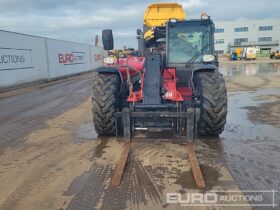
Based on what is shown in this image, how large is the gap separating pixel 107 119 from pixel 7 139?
100 inches

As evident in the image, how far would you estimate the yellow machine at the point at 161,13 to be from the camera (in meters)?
12.1

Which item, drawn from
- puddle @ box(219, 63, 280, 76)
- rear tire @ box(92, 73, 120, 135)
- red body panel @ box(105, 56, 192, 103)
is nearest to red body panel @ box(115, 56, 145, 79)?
red body panel @ box(105, 56, 192, 103)

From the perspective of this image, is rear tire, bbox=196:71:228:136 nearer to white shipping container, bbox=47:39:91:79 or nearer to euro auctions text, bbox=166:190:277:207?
euro auctions text, bbox=166:190:277:207

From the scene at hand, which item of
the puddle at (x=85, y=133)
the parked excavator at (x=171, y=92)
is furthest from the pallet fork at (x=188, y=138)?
the puddle at (x=85, y=133)

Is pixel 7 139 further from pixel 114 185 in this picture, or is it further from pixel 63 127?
pixel 114 185

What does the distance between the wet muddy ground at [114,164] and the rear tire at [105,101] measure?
14.2 inches

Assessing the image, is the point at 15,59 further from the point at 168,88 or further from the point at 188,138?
the point at 188,138

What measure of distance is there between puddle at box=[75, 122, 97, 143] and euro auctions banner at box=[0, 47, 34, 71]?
37.1 feet

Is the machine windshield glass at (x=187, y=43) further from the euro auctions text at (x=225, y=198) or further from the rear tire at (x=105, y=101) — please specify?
the euro auctions text at (x=225, y=198)

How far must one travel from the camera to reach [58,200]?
429cm

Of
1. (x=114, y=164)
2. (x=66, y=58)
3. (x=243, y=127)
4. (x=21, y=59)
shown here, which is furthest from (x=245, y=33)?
(x=114, y=164)

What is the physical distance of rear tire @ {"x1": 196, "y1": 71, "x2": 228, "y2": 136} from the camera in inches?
254

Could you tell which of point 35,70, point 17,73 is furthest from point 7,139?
point 35,70

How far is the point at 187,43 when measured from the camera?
7.68 metres
